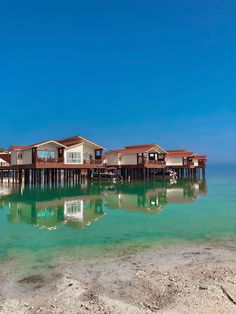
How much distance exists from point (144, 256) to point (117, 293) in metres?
3.14

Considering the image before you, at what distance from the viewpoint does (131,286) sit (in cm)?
714

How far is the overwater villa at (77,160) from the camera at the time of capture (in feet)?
121

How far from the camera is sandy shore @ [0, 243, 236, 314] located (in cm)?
601

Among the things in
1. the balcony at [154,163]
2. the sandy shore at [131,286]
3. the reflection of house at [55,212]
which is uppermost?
the balcony at [154,163]

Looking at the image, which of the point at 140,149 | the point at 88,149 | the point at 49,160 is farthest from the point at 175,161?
the point at 49,160

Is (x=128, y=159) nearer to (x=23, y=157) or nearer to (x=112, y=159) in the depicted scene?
(x=112, y=159)

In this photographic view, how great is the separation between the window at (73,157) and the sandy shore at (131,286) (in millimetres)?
29616

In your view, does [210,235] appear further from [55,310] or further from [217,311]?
[55,310]

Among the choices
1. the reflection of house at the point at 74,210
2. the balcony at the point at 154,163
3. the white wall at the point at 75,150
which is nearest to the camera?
the reflection of house at the point at 74,210

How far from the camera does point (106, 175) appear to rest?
4972cm

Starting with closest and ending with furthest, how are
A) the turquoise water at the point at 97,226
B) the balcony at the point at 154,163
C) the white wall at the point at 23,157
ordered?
the turquoise water at the point at 97,226
the white wall at the point at 23,157
the balcony at the point at 154,163

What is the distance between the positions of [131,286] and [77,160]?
32.6 metres

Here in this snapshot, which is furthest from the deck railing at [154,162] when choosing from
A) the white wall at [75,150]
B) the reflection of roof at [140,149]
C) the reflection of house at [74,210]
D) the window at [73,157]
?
the reflection of house at [74,210]

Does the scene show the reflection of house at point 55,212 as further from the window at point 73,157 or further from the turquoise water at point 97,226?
the window at point 73,157
